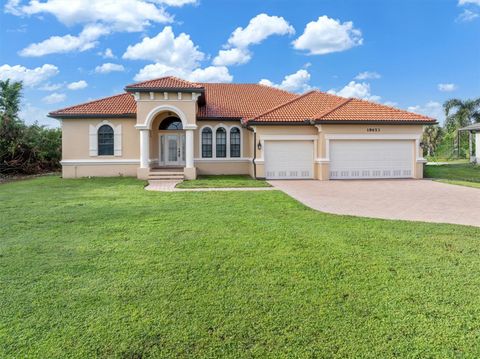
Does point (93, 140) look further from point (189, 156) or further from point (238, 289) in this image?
point (238, 289)

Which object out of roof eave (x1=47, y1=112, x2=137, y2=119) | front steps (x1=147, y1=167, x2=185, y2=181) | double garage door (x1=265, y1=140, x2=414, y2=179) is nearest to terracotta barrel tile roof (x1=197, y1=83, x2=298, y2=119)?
double garage door (x1=265, y1=140, x2=414, y2=179)

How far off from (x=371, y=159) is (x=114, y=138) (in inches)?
624

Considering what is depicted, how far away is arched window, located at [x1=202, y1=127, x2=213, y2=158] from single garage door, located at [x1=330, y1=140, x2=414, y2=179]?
7.77 m

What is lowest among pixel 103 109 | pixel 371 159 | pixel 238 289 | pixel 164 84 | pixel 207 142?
pixel 238 289

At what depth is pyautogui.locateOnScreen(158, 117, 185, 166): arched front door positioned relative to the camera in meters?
22.3

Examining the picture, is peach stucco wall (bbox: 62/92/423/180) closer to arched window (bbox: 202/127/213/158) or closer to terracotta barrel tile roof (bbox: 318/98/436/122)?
arched window (bbox: 202/127/213/158)

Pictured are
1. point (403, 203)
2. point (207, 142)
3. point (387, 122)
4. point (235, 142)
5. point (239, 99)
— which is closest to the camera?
point (403, 203)

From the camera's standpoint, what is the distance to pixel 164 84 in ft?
61.9

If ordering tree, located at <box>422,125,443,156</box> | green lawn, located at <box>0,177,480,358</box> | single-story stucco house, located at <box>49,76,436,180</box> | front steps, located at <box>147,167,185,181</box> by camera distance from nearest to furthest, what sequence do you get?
green lawn, located at <box>0,177,480,358</box>
front steps, located at <box>147,167,185,181</box>
single-story stucco house, located at <box>49,76,436,180</box>
tree, located at <box>422,125,443,156</box>

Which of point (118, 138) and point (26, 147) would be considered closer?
point (118, 138)

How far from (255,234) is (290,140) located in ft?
43.4

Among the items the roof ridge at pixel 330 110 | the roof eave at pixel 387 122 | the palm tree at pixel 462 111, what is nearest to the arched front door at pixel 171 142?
the roof ridge at pixel 330 110

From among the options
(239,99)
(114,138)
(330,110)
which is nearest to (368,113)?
(330,110)

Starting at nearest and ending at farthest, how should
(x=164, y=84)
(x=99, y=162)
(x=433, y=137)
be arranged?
(x=164, y=84) → (x=99, y=162) → (x=433, y=137)
